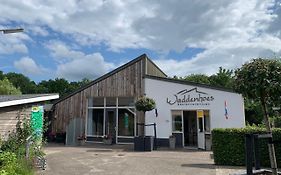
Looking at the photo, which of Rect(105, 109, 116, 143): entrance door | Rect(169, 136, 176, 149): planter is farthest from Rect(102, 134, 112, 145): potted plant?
Rect(169, 136, 176, 149): planter

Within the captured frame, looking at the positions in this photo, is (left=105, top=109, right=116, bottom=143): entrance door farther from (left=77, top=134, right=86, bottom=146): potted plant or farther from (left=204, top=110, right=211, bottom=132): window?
(left=204, top=110, right=211, bottom=132): window

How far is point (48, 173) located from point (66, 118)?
11.7m

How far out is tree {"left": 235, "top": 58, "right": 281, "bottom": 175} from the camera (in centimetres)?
655

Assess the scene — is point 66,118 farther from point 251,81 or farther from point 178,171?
point 251,81

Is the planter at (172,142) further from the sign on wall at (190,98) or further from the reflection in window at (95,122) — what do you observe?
the reflection in window at (95,122)

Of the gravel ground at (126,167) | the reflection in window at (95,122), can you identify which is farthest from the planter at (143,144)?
the reflection in window at (95,122)

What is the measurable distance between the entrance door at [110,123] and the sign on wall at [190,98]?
406cm

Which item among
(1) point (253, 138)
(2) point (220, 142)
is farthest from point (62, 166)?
(1) point (253, 138)

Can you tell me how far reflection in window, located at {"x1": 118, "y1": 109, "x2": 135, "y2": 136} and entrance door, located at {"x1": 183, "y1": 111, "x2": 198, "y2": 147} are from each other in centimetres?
343

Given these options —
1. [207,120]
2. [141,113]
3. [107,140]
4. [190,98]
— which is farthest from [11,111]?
[207,120]

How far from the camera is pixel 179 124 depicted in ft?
57.1

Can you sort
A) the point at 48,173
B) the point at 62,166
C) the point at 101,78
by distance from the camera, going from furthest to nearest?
1. the point at 101,78
2. the point at 62,166
3. the point at 48,173

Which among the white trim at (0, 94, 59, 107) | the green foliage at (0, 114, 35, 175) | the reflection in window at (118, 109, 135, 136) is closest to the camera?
the green foliage at (0, 114, 35, 175)

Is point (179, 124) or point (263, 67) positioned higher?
point (263, 67)
